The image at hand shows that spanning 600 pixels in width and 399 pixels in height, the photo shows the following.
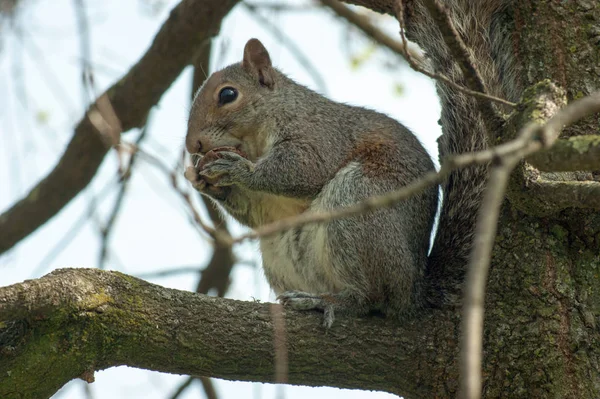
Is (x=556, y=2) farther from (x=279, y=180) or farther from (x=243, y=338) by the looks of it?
(x=243, y=338)

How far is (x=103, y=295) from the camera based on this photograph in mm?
2158

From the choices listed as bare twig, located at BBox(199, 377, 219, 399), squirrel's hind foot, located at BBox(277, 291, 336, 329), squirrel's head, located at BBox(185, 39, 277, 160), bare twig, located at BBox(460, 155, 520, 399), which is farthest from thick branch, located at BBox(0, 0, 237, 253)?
bare twig, located at BBox(460, 155, 520, 399)

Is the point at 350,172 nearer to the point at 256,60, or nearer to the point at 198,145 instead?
the point at 198,145

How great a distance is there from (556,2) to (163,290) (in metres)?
1.60

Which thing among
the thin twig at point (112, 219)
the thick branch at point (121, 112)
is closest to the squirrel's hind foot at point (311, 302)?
the thin twig at point (112, 219)

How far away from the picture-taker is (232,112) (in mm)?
3275

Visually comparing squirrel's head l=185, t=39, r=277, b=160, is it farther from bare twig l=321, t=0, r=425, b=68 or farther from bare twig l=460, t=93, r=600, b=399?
bare twig l=460, t=93, r=600, b=399

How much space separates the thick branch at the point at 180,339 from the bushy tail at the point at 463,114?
1.08 ft

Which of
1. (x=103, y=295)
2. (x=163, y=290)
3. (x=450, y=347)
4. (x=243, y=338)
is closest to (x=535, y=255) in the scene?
(x=450, y=347)

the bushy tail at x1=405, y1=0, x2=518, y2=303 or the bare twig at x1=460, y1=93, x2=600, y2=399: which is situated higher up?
the bushy tail at x1=405, y1=0, x2=518, y2=303

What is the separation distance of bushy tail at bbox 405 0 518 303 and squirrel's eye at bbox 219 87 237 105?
2.84ft

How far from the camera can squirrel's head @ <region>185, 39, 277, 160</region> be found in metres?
3.22

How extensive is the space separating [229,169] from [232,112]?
0.34m

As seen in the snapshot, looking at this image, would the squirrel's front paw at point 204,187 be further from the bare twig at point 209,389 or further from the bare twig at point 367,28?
the bare twig at point 367,28
